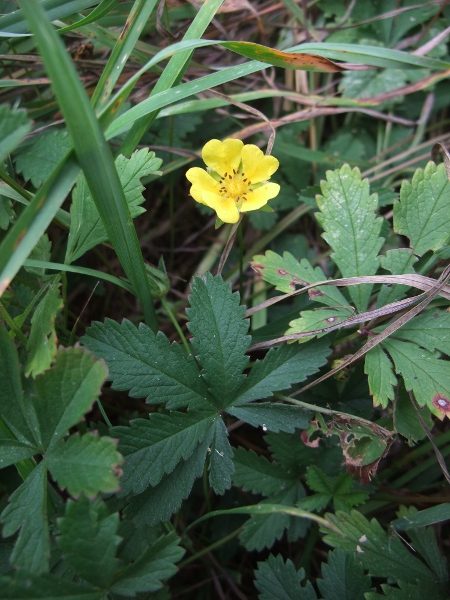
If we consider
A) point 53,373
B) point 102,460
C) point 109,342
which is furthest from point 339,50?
point 102,460

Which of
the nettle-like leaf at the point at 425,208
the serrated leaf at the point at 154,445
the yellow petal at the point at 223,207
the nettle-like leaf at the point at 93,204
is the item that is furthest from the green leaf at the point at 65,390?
the nettle-like leaf at the point at 425,208

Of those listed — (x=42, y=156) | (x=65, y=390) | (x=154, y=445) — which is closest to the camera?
(x=65, y=390)

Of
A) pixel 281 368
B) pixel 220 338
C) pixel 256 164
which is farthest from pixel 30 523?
pixel 256 164

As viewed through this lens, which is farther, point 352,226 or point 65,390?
point 352,226

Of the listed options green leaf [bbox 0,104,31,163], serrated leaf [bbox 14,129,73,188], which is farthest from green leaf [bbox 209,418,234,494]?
serrated leaf [bbox 14,129,73,188]

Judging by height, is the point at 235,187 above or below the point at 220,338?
above

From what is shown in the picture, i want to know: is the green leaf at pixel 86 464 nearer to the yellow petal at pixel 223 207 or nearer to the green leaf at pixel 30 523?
the green leaf at pixel 30 523

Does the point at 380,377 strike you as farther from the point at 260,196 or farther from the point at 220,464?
the point at 260,196
